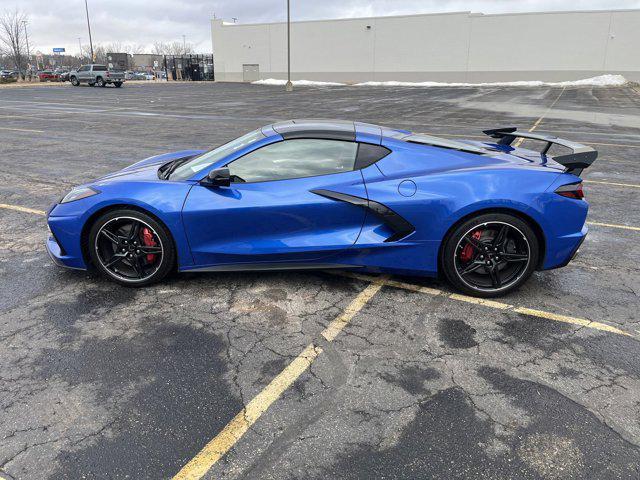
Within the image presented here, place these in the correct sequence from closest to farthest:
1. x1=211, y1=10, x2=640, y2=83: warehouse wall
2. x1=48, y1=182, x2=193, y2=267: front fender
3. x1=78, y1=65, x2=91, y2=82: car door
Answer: x1=48, y1=182, x2=193, y2=267: front fender → x1=78, y1=65, x2=91, y2=82: car door → x1=211, y1=10, x2=640, y2=83: warehouse wall

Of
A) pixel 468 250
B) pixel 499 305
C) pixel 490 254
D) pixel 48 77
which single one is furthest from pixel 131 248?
pixel 48 77

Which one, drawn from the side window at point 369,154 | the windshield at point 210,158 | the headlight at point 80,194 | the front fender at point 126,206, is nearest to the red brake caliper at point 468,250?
the side window at point 369,154

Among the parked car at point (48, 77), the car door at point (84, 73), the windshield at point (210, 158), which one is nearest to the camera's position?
the windshield at point (210, 158)

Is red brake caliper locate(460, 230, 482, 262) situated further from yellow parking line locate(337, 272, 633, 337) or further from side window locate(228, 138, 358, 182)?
side window locate(228, 138, 358, 182)

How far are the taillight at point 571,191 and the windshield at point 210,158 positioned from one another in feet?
7.88

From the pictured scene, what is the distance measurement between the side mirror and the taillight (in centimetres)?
254

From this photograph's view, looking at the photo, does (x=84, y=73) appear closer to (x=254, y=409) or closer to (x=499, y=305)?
(x=499, y=305)

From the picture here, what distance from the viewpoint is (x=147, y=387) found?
282 centimetres

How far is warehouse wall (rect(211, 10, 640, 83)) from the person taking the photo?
2014 inches

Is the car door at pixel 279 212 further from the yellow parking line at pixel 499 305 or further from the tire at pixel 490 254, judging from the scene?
the tire at pixel 490 254

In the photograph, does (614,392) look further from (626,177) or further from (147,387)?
(626,177)

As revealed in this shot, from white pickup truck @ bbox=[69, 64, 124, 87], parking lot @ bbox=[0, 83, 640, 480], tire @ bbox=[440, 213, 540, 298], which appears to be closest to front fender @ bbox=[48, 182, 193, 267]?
parking lot @ bbox=[0, 83, 640, 480]

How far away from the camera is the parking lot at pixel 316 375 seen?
2.32 meters

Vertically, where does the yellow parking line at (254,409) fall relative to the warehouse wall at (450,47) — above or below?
below
